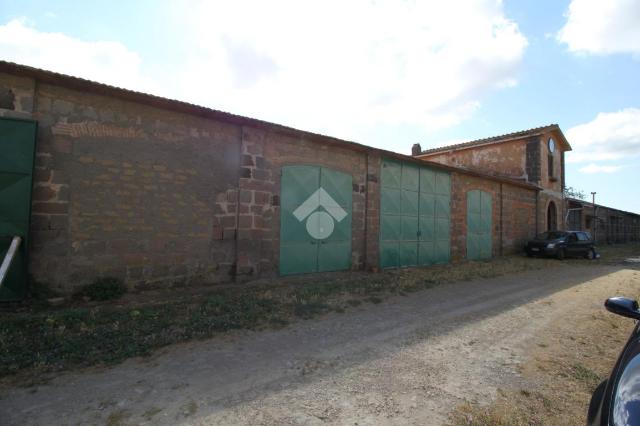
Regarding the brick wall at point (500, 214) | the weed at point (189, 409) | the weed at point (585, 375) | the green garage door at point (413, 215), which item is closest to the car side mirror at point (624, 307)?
the weed at point (585, 375)

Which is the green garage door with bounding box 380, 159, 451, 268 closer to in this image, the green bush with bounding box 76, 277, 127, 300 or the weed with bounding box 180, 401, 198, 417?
the green bush with bounding box 76, 277, 127, 300

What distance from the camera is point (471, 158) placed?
19.8 meters

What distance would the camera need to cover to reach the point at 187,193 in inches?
255

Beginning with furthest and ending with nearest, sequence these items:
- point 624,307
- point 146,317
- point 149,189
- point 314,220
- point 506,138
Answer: point 506,138 → point 314,220 → point 149,189 → point 146,317 → point 624,307

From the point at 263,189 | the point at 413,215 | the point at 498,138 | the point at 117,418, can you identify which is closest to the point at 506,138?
the point at 498,138

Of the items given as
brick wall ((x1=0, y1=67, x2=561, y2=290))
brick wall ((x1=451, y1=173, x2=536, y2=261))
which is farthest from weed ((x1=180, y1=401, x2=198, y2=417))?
brick wall ((x1=451, y1=173, x2=536, y2=261))

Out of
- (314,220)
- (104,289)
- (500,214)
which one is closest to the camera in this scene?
(104,289)

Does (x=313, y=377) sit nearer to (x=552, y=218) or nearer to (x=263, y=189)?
(x=263, y=189)

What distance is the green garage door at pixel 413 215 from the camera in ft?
33.1

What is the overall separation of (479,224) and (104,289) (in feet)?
43.4

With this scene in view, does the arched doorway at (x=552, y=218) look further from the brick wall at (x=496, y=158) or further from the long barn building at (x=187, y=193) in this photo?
the long barn building at (x=187, y=193)

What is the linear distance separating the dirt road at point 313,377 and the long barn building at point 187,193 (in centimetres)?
296

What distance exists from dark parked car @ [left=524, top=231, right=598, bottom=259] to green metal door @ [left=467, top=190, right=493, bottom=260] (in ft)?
8.15

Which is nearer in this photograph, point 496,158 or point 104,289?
point 104,289
